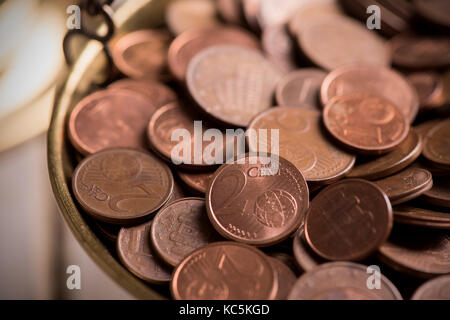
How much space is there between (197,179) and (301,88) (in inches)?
17.1

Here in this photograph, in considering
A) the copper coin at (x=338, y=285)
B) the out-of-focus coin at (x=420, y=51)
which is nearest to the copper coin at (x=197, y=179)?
the copper coin at (x=338, y=285)

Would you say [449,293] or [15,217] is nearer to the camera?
[449,293]

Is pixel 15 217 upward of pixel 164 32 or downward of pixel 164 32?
downward

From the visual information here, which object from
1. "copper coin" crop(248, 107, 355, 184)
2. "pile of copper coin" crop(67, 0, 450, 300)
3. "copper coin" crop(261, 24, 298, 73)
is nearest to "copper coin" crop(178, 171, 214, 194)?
"pile of copper coin" crop(67, 0, 450, 300)

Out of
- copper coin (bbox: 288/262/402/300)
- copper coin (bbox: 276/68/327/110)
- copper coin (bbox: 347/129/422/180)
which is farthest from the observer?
copper coin (bbox: 276/68/327/110)

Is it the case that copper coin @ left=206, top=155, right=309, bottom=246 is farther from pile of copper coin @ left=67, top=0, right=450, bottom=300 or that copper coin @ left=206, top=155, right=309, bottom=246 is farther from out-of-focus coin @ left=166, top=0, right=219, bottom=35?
out-of-focus coin @ left=166, top=0, right=219, bottom=35

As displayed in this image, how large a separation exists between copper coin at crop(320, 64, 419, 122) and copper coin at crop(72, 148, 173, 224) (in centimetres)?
52

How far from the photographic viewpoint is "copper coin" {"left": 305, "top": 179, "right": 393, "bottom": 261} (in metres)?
0.92

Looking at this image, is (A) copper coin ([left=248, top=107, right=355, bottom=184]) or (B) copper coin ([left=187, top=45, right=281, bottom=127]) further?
(B) copper coin ([left=187, top=45, right=281, bottom=127])

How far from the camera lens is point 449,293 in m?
0.91
